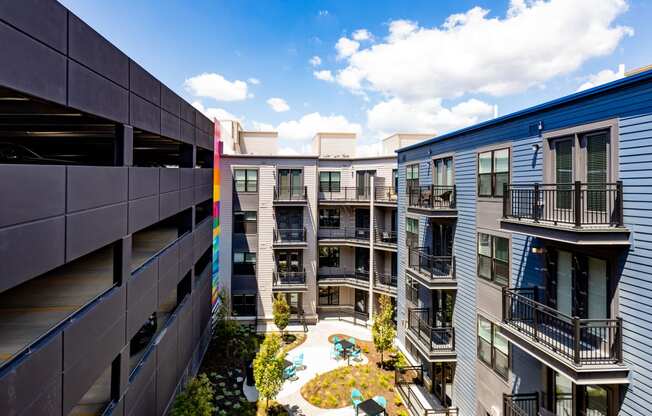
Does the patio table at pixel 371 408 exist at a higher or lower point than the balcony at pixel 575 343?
lower

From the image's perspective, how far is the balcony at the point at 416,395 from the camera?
48.5 feet

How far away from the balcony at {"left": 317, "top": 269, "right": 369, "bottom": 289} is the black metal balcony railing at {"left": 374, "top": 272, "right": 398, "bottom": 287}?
33.4 inches

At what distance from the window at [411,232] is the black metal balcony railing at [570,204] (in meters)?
7.46

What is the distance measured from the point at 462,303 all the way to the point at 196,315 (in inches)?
523

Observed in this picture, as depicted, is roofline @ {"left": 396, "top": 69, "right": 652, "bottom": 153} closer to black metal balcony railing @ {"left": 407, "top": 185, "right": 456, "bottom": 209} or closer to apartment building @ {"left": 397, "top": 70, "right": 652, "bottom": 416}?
apartment building @ {"left": 397, "top": 70, "right": 652, "bottom": 416}

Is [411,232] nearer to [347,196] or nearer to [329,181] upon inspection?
[347,196]

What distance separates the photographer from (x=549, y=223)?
29.7 ft

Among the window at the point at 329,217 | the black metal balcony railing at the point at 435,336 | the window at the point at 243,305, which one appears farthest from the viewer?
the window at the point at 329,217

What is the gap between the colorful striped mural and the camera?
23.1 meters

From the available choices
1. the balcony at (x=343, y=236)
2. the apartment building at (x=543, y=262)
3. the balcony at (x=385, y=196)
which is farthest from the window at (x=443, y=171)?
the balcony at (x=343, y=236)

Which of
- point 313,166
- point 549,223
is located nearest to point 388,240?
point 313,166

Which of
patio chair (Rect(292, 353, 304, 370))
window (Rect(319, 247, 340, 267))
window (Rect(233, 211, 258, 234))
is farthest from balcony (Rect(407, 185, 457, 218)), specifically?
window (Rect(233, 211, 258, 234))

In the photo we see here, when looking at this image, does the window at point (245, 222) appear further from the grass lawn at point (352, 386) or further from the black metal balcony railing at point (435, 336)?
the black metal balcony railing at point (435, 336)

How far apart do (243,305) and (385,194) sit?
45.2 feet
